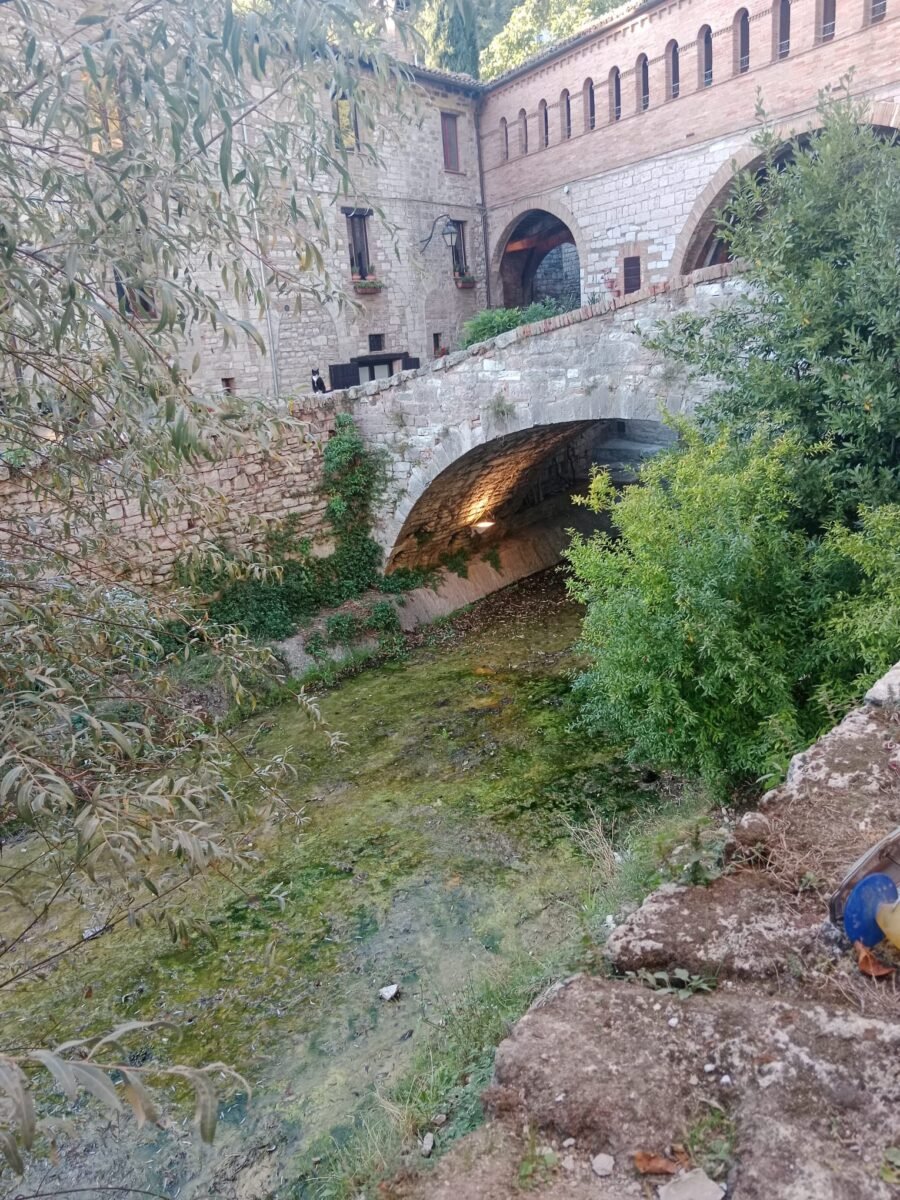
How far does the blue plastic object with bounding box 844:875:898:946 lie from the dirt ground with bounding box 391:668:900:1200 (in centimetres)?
9

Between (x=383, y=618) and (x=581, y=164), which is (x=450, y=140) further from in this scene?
(x=383, y=618)

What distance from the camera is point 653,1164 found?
2064 millimetres

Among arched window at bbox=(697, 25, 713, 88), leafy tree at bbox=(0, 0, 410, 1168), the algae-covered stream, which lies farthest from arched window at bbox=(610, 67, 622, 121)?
leafy tree at bbox=(0, 0, 410, 1168)

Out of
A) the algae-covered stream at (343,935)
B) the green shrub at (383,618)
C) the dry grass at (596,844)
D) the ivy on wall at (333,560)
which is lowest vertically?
the algae-covered stream at (343,935)

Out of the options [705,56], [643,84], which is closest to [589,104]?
[643,84]

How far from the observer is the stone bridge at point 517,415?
8641 mm

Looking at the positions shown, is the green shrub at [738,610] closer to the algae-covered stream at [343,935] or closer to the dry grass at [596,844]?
the dry grass at [596,844]

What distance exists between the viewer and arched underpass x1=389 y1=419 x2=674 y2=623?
39.1 ft

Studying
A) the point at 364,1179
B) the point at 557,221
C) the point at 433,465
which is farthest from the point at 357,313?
the point at 557,221

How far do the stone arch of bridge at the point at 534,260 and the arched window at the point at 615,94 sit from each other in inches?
96.9

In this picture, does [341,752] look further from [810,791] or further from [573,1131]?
[573,1131]

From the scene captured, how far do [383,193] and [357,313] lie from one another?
54.2 ft

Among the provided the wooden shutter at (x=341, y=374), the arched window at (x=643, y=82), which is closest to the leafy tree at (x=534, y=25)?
the arched window at (x=643, y=82)

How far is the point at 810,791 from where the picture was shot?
3.52 metres
